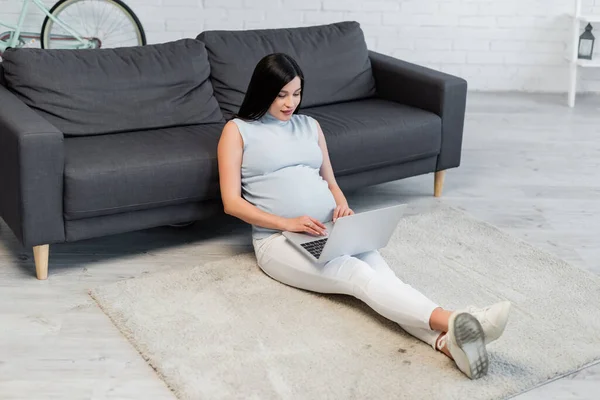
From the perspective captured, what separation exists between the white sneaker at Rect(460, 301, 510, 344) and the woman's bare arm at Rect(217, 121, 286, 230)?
763 millimetres

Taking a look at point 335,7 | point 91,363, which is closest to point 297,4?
point 335,7

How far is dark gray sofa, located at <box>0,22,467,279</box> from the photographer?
2.93 metres

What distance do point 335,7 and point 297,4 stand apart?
0.76 feet

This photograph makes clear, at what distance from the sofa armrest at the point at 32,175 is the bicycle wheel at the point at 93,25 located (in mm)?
2208

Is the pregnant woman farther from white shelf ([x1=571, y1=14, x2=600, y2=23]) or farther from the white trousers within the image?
white shelf ([x1=571, y1=14, x2=600, y2=23])

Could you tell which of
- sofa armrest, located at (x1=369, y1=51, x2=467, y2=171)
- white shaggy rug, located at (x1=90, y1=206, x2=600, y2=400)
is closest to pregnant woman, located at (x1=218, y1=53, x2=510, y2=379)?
white shaggy rug, located at (x1=90, y1=206, x2=600, y2=400)

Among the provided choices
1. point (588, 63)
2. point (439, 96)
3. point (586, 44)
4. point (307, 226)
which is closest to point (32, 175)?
point (307, 226)

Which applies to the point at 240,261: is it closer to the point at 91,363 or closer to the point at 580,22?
the point at 91,363

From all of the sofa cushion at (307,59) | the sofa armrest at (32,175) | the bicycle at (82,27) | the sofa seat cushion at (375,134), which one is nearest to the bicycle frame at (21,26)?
the bicycle at (82,27)

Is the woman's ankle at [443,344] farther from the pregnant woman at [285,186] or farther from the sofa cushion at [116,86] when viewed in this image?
the sofa cushion at [116,86]

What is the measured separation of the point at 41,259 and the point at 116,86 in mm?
773

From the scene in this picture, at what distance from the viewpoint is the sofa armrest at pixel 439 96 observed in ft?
12.4

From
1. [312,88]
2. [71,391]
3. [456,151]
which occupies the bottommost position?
[71,391]

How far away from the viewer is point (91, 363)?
2482mm
